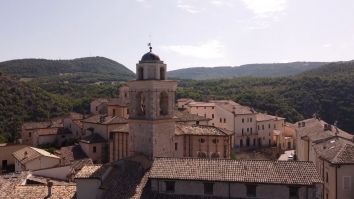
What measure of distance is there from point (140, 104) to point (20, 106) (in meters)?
55.2

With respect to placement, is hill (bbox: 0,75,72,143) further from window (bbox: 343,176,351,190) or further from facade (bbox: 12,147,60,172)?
window (bbox: 343,176,351,190)

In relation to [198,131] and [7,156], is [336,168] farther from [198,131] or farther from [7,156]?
[7,156]

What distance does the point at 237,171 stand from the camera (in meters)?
20.8

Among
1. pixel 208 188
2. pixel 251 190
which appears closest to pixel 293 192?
pixel 251 190

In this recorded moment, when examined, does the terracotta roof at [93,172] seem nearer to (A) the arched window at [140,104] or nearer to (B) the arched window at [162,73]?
(A) the arched window at [140,104]

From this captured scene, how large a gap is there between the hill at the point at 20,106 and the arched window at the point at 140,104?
4528 centimetres

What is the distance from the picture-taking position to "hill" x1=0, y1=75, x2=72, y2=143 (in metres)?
69.2

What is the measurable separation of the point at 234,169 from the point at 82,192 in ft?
25.6

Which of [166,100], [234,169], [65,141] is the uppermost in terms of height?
[166,100]

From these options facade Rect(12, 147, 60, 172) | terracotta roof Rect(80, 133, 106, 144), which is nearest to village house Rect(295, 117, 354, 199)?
facade Rect(12, 147, 60, 172)

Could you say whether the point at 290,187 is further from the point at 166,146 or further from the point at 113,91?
the point at 113,91

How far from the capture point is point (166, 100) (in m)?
24.9

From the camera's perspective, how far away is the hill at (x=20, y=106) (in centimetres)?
6925

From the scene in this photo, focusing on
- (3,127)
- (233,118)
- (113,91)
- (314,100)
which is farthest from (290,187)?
(113,91)
